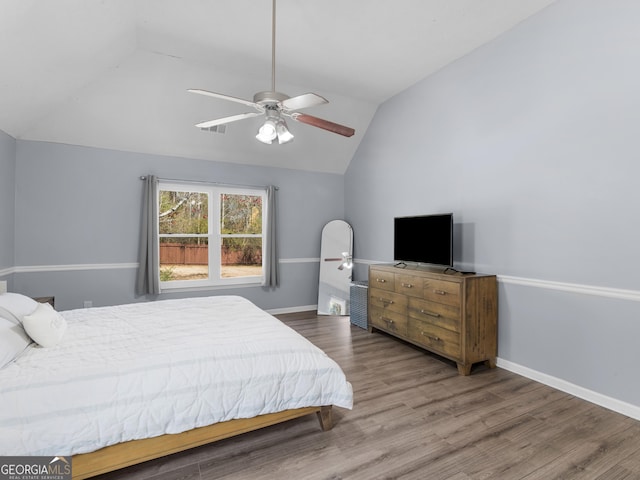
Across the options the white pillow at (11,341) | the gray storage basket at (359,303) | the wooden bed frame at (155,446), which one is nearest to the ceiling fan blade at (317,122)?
the wooden bed frame at (155,446)

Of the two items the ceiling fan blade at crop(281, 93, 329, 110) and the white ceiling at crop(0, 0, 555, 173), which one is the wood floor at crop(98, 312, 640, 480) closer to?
the ceiling fan blade at crop(281, 93, 329, 110)

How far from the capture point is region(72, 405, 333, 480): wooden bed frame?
1.54 m

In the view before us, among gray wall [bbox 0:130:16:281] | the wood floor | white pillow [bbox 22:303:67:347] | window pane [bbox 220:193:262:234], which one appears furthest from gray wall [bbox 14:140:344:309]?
the wood floor

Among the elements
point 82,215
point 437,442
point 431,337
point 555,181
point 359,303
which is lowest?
point 437,442

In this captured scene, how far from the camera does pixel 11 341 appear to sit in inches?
70.9

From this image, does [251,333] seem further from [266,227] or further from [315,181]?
[315,181]

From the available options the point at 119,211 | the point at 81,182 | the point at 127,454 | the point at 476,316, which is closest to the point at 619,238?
the point at 476,316

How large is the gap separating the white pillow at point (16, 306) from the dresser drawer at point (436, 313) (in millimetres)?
3304

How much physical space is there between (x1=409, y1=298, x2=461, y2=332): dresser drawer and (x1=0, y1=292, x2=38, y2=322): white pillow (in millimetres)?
3304

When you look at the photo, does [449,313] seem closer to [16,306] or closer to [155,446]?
[155,446]

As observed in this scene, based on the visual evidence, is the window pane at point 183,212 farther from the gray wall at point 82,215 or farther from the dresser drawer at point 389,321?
the dresser drawer at point 389,321

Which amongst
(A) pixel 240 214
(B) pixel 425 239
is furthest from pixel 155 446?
(A) pixel 240 214

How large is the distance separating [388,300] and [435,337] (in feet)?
2.59

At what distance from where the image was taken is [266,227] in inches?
199
